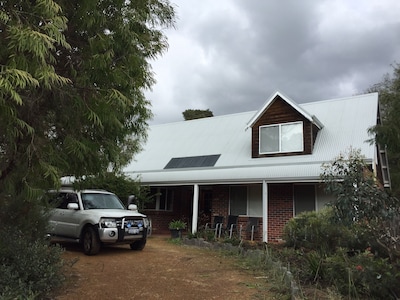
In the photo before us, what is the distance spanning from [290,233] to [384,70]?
2298 cm

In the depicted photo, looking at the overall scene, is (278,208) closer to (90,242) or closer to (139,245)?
(139,245)

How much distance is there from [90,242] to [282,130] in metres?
9.49

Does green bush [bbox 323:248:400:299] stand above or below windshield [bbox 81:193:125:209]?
below

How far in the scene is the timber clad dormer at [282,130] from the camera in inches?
598

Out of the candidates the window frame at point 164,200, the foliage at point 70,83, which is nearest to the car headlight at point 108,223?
the foliage at point 70,83

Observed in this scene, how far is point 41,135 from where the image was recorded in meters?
4.98

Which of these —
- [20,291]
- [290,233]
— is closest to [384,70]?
[290,233]

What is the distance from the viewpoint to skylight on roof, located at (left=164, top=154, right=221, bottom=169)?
17009mm

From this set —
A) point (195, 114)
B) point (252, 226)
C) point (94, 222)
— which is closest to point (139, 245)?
point (94, 222)

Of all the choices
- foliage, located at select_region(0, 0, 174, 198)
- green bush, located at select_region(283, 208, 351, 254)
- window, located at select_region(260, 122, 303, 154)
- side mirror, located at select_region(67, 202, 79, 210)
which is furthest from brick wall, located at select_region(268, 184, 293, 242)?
foliage, located at select_region(0, 0, 174, 198)

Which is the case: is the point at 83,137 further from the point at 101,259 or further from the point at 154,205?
the point at 154,205

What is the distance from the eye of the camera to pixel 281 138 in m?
15.8

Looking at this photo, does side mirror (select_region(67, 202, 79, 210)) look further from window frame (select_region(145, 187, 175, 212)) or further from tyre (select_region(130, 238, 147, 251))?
window frame (select_region(145, 187, 175, 212))

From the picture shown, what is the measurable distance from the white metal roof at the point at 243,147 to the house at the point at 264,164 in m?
0.04
